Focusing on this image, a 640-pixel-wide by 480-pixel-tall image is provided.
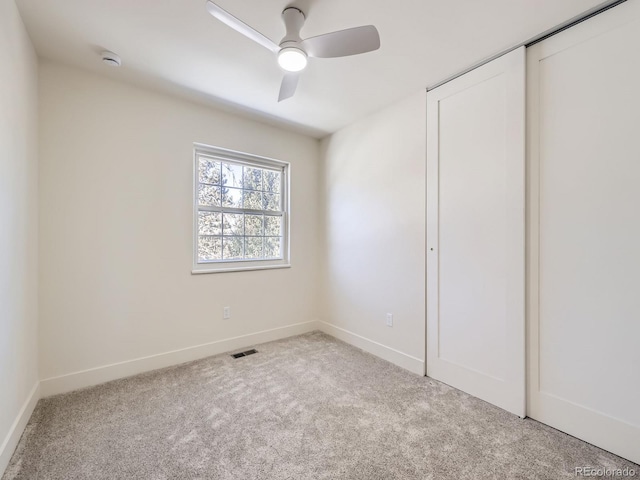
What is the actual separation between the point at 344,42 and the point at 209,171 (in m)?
1.98

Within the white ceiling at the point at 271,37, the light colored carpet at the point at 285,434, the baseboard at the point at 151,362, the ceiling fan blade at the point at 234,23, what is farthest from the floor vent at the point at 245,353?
the ceiling fan blade at the point at 234,23

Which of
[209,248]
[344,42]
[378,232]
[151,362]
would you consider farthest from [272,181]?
[151,362]

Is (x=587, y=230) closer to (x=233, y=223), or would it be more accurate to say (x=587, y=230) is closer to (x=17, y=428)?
(x=233, y=223)

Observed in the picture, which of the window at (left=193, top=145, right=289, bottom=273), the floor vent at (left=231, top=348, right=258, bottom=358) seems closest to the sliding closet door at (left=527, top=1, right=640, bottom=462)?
the floor vent at (left=231, top=348, right=258, bottom=358)

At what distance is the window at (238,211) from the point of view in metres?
3.01

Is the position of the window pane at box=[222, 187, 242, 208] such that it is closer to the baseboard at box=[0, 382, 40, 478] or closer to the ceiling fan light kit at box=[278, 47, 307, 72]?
the ceiling fan light kit at box=[278, 47, 307, 72]

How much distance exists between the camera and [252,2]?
5.37 ft

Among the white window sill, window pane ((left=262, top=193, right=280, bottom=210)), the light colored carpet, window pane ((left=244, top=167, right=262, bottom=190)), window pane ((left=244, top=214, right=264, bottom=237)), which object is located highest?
window pane ((left=244, top=167, right=262, bottom=190))

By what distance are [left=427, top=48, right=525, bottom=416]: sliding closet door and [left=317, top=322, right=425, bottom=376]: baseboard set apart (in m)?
0.13

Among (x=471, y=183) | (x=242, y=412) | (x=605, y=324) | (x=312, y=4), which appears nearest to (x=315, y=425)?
(x=242, y=412)

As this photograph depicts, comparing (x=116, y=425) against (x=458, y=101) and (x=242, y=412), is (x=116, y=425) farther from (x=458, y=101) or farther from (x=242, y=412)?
(x=458, y=101)

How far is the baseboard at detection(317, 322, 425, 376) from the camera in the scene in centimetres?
261

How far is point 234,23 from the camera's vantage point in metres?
1.46

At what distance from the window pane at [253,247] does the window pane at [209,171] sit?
2.39 ft
